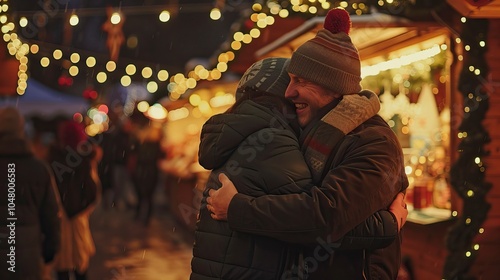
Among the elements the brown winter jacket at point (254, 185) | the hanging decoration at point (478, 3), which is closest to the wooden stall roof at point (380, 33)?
the hanging decoration at point (478, 3)

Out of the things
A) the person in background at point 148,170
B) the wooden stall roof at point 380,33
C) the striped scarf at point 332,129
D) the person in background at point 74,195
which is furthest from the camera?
the person in background at point 148,170

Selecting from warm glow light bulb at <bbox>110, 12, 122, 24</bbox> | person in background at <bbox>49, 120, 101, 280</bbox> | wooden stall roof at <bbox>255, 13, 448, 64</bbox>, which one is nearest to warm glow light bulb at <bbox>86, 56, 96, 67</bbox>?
warm glow light bulb at <bbox>110, 12, 122, 24</bbox>

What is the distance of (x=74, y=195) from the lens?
7848 mm

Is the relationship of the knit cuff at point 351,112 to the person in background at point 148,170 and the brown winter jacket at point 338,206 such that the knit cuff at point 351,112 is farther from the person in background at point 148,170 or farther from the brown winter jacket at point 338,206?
the person in background at point 148,170

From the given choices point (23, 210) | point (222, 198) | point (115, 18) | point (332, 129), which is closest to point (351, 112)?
point (332, 129)

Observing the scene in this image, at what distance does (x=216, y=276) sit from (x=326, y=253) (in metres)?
0.45

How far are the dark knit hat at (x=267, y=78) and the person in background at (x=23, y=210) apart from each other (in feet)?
8.41

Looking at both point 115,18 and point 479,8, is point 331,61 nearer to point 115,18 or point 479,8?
point 479,8

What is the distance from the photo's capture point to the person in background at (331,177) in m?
2.74

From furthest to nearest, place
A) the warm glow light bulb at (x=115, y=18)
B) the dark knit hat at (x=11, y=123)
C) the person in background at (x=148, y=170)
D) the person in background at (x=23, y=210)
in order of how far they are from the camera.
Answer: the person in background at (x=148, y=170)
the warm glow light bulb at (x=115, y=18)
the dark knit hat at (x=11, y=123)
the person in background at (x=23, y=210)

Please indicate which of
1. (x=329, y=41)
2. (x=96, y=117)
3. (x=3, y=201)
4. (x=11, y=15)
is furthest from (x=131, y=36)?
(x=329, y=41)

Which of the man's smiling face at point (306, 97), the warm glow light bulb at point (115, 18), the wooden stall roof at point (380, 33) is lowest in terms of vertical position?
the man's smiling face at point (306, 97)

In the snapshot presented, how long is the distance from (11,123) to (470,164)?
3.65m

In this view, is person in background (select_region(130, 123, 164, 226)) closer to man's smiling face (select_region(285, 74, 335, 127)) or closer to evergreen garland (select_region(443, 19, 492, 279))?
evergreen garland (select_region(443, 19, 492, 279))
